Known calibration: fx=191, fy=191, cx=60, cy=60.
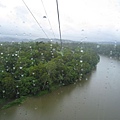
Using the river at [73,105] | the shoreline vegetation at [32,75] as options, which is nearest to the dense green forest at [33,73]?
the shoreline vegetation at [32,75]

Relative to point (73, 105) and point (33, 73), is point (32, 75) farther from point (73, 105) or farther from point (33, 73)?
point (73, 105)

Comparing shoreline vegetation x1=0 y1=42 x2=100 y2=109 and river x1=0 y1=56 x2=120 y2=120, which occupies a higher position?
shoreline vegetation x1=0 y1=42 x2=100 y2=109

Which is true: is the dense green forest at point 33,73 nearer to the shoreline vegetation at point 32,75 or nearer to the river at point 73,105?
the shoreline vegetation at point 32,75

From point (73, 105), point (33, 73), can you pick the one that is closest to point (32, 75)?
point (33, 73)

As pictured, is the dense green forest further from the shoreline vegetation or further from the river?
the river

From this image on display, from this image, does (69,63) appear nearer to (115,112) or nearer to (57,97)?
(57,97)

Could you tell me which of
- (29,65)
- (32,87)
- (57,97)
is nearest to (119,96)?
(57,97)

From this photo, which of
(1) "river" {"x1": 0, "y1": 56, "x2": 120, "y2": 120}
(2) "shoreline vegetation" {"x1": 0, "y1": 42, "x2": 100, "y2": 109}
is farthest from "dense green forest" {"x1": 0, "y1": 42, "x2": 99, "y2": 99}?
(1) "river" {"x1": 0, "y1": 56, "x2": 120, "y2": 120}

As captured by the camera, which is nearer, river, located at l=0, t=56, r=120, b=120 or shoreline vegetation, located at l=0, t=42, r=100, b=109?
river, located at l=0, t=56, r=120, b=120
